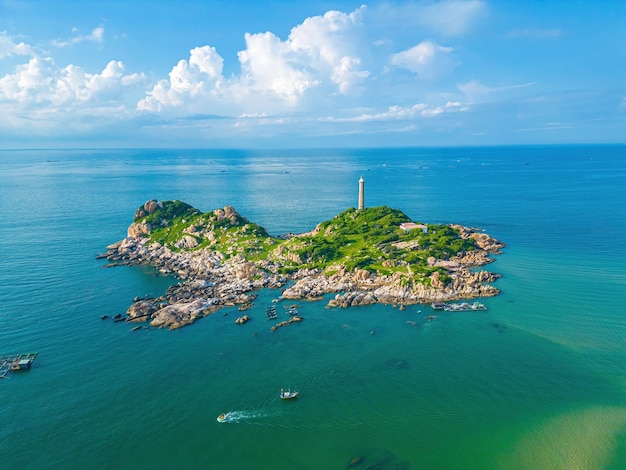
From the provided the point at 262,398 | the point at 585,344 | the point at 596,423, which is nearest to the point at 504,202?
the point at 585,344

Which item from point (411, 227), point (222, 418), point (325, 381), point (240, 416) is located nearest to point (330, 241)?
point (411, 227)

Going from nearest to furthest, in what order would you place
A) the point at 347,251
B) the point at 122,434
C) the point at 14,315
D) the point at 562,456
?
the point at 562,456, the point at 122,434, the point at 14,315, the point at 347,251

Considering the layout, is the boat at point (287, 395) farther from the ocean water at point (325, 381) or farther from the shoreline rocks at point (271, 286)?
the shoreline rocks at point (271, 286)

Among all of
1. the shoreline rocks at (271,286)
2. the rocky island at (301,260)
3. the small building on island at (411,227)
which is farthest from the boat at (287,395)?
the small building on island at (411,227)

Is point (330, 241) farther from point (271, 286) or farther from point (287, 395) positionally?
point (287, 395)

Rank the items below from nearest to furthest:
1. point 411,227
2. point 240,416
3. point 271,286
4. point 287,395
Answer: point 240,416 < point 287,395 < point 271,286 < point 411,227

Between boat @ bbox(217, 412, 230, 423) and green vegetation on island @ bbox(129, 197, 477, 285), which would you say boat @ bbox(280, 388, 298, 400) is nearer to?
boat @ bbox(217, 412, 230, 423)

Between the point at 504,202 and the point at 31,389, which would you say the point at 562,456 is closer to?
the point at 31,389

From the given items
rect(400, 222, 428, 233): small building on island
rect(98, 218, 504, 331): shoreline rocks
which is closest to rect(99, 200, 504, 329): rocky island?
rect(400, 222, 428, 233): small building on island

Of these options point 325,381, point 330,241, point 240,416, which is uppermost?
point 330,241

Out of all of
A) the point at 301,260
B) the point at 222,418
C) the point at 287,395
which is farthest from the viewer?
the point at 301,260
